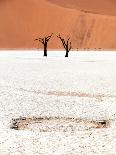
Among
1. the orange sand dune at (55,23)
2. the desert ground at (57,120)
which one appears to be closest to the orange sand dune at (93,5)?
the orange sand dune at (55,23)

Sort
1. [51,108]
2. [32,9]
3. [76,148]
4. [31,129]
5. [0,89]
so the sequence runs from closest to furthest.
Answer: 1. [76,148]
2. [31,129]
3. [51,108]
4. [0,89]
5. [32,9]

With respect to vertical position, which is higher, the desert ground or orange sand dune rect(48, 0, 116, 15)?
orange sand dune rect(48, 0, 116, 15)

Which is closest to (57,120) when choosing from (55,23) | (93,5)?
(55,23)

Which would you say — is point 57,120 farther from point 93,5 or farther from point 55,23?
point 93,5

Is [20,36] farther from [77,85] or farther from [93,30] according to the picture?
[77,85]

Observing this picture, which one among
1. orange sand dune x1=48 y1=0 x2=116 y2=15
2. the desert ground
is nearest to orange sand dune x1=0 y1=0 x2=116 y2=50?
orange sand dune x1=48 y1=0 x2=116 y2=15

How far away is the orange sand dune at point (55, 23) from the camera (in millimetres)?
101938

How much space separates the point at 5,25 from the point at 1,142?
100289mm

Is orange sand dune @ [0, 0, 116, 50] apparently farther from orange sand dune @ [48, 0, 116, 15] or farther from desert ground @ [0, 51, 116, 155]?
desert ground @ [0, 51, 116, 155]

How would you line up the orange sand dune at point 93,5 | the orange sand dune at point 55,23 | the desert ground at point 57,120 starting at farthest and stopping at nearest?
the orange sand dune at point 93,5, the orange sand dune at point 55,23, the desert ground at point 57,120

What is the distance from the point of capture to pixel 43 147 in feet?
26.1

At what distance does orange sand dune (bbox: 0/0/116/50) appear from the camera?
102 meters

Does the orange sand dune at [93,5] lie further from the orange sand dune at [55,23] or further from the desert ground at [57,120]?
the desert ground at [57,120]

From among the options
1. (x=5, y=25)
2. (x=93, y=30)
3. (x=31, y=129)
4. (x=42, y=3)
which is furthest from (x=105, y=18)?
(x=31, y=129)
